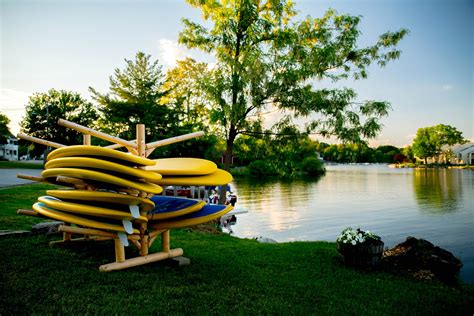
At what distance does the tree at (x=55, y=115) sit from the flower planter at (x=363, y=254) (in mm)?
44019

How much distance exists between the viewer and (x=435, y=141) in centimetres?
12888

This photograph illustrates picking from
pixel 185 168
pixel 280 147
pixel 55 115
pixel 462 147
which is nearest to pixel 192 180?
pixel 185 168

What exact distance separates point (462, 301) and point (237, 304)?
3.69 metres

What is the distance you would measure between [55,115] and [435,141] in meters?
129

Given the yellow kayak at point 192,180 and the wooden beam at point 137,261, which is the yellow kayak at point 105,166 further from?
the wooden beam at point 137,261


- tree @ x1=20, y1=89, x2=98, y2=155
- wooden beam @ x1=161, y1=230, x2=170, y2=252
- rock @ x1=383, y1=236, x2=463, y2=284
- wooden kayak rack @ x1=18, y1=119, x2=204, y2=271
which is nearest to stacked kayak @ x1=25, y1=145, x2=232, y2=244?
wooden kayak rack @ x1=18, y1=119, x2=204, y2=271

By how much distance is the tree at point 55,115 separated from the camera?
45.8m

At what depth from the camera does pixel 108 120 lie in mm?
25500

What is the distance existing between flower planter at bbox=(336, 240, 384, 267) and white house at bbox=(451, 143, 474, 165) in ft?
450

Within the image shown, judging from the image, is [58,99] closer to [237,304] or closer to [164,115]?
[164,115]

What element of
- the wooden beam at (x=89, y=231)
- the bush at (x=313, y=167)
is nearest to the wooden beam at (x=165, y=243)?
the wooden beam at (x=89, y=231)

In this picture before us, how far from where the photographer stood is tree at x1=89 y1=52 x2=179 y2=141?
979 inches

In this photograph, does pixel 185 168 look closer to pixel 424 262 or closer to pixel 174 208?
pixel 174 208

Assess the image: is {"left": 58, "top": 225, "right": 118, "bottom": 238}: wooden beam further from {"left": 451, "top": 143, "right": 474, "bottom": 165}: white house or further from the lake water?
{"left": 451, "top": 143, "right": 474, "bottom": 165}: white house
